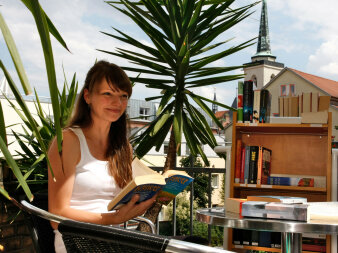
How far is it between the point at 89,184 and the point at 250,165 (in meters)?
1.42

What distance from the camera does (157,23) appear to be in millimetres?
3488

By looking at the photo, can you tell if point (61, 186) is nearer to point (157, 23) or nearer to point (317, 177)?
point (317, 177)

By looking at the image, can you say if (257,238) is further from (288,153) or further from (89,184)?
(89,184)

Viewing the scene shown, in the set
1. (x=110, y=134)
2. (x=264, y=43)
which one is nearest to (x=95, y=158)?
(x=110, y=134)

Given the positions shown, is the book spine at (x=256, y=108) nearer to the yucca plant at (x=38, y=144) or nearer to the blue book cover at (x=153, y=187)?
the yucca plant at (x=38, y=144)

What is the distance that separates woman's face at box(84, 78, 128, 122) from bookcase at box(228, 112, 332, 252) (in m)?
1.18

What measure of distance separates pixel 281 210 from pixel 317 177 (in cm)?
145

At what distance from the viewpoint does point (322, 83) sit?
38438 millimetres

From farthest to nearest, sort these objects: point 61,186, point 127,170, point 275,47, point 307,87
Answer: point 275,47, point 307,87, point 127,170, point 61,186

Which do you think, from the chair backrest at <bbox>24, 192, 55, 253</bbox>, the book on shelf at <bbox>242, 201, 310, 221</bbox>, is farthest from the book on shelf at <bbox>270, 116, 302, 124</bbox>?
the chair backrest at <bbox>24, 192, 55, 253</bbox>

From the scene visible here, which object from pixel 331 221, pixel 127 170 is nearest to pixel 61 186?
pixel 127 170

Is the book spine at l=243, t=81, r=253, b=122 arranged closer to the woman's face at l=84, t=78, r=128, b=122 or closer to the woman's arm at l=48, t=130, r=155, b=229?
the woman's face at l=84, t=78, r=128, b=122

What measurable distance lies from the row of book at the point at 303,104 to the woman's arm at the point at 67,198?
1.63 metres

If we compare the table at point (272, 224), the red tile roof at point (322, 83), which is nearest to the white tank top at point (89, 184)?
the table at point (272, 224)
